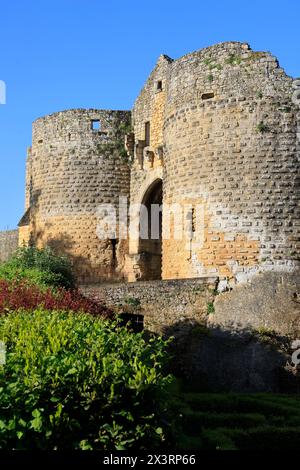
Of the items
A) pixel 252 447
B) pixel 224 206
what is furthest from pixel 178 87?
pixel 252 447

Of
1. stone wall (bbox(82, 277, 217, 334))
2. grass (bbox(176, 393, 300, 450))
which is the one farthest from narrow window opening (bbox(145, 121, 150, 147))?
grass (bbox(176, 393, 300, 450))

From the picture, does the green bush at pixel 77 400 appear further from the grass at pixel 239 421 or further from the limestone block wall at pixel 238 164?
the limestone block wall at pixel 238 164

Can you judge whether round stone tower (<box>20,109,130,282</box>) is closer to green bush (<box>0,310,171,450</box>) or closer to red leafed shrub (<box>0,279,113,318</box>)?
red leafed shrub (<box>0,279,113,318</box>)

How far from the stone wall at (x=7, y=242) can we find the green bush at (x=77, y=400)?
27.7 meters

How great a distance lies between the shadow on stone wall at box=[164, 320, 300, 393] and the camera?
55.6 feet

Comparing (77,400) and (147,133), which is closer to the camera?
(77,400)

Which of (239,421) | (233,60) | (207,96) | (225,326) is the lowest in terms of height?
(239,421)

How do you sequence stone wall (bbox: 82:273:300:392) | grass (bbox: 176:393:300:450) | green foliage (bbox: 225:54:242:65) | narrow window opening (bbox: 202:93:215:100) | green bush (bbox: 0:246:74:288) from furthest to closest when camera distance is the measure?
narrow window opening (bbox: 202:93:215:100), green bush (bbox: 0:246:74:288), green foliage (bbox: 225:54:242:65), stone wall (bbox: 82:273:300:392), grass (bbox: 176:393:300:450)

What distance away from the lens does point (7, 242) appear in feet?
123

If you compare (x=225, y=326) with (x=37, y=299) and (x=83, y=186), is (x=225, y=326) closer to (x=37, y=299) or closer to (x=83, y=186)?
(x=37, y=299)

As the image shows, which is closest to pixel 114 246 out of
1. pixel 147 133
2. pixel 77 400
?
pixel 147 133

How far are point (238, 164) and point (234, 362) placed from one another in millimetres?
5192

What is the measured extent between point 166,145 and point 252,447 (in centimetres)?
1155

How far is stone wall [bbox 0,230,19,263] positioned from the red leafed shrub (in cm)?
1835
